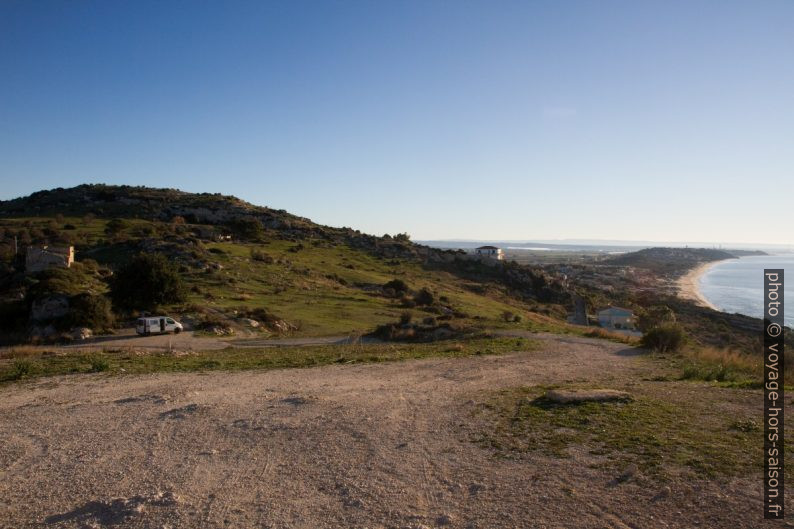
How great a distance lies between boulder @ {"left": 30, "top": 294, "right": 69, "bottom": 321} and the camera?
30.0 metres

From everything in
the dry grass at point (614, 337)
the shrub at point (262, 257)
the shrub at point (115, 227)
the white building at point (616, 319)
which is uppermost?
the shrub at point (115, 227)

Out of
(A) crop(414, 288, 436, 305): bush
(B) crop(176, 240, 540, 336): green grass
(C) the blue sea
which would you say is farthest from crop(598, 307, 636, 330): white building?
(C) the blue sea

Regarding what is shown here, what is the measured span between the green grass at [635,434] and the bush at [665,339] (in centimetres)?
1213

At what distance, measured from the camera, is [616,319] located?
49.8 meters

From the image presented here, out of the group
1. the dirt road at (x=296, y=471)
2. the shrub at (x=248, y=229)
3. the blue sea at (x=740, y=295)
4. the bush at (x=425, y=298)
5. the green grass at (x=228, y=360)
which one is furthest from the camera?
the blue sea at (x=740, y=295)

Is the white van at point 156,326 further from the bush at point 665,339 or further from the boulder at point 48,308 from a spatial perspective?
the bush at point 665,339

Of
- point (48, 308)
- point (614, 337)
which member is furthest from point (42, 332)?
point (614, 337)

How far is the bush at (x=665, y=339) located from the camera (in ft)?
72.5

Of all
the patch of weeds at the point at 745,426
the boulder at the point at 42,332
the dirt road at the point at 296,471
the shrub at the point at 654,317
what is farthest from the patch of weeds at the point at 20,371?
the shrub at the point at 654,317

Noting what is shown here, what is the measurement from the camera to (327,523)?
19.9 feet

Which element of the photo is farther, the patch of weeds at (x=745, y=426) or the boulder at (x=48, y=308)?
the boulder at (x=48, y=308)

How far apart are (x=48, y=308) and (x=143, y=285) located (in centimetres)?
545

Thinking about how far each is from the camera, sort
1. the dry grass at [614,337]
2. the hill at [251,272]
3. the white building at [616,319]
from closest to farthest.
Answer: the dry grass at [614,337]
the hill at [251,272]
the white building at [616,319]

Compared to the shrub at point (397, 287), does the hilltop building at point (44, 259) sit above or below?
above
